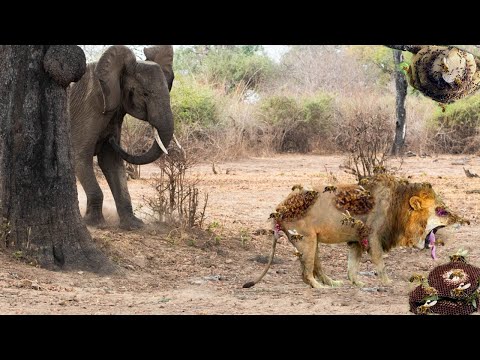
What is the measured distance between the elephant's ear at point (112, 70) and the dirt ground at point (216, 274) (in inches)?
63.8

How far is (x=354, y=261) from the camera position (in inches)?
309

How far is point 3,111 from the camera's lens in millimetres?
8969

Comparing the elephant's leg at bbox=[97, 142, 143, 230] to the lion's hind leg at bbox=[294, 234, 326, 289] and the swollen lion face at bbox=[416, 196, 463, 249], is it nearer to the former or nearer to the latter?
the lion's hind leg at bbox=[294, 234, 326, 289]

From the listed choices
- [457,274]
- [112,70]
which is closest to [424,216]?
[457,274]

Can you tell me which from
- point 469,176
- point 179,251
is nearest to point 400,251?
point 179,251

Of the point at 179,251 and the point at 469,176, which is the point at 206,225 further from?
the point at 469,176

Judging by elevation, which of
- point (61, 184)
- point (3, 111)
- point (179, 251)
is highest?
point (3, 111)

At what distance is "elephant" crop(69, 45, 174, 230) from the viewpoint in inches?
430

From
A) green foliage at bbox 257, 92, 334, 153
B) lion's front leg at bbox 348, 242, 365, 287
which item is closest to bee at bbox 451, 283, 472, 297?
lion's front leg at bbox 348, 242, 365, 287

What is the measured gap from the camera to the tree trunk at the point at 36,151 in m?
8.90

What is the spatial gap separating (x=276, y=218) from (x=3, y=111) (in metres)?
3.16

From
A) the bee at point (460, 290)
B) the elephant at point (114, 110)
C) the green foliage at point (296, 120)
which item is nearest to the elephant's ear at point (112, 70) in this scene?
the elephant at point (114, 110)

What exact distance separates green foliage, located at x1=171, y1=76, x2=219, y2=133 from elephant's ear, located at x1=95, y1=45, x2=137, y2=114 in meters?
12.0

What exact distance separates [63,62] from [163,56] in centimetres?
300
